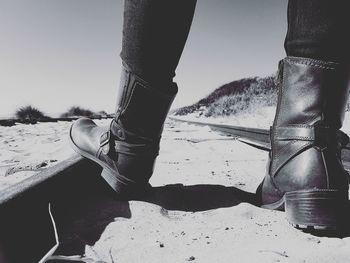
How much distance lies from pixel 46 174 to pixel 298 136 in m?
1.06

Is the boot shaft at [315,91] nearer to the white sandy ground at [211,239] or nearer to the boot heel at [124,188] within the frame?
the white sandy ground at [211,239]

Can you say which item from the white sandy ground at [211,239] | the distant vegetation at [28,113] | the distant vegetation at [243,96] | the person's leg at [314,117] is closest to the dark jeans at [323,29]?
the person's leg at [314,117]

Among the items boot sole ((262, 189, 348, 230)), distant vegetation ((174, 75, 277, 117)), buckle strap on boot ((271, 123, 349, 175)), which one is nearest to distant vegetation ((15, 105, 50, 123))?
distant vegetation ((174, 75, 277, 117))

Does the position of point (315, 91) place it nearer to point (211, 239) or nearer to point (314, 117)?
point (314, 117)

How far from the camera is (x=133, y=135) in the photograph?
4.38 feet

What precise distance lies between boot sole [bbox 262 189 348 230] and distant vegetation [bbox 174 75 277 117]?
699 inches

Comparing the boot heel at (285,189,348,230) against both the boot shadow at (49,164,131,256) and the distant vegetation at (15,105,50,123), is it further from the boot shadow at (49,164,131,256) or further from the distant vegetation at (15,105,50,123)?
the distant vegetation at (15,105,50,123)

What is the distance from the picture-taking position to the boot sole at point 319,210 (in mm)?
1004

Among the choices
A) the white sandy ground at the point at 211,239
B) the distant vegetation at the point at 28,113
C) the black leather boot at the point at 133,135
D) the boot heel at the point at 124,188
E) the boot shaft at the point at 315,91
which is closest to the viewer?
the white sandy ground at the point at 211,239

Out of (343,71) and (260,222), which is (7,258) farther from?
(343,71)

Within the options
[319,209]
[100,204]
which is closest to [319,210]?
[319,209]

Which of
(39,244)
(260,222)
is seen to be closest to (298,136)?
(260,222)

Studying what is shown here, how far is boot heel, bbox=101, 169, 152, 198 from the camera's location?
137cm

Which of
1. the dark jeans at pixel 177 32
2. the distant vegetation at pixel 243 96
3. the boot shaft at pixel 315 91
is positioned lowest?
the distant vegetation at pixel 243 96
